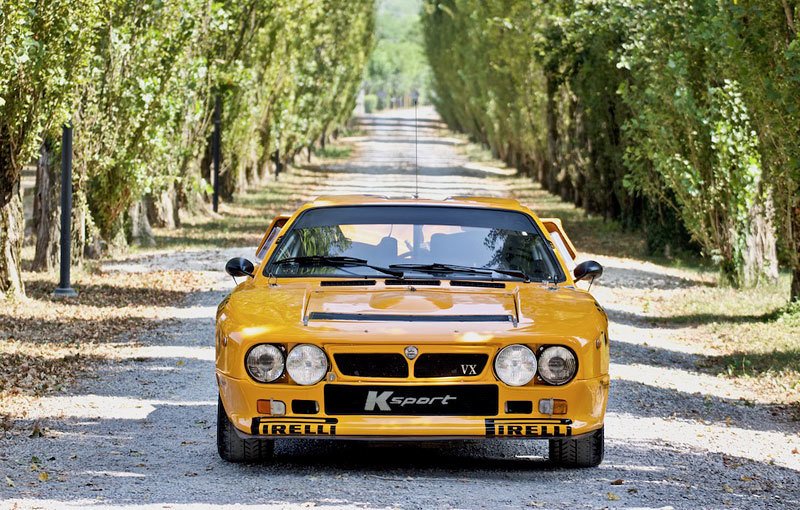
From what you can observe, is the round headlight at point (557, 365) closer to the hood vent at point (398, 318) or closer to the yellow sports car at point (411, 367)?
the yellow sports car at point (411, 367)

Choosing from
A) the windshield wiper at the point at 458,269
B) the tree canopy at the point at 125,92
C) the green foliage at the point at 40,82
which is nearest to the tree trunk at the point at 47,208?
the tree canopy at the point at 125,92

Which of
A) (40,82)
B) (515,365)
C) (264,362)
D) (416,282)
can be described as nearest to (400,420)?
(515,365)

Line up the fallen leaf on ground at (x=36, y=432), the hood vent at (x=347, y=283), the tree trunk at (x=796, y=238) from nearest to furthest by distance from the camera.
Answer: the hood vent at (x=347, y=283) → the fallen leaf on ground at (x=36, y=432) → the tree trunk at (x=796, y=238)

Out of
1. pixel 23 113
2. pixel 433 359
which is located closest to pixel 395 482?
pixel 433 359

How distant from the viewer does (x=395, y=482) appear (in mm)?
7105

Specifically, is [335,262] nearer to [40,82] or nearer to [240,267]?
[240,267]

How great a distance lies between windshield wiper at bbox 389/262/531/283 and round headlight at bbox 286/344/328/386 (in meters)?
1.19

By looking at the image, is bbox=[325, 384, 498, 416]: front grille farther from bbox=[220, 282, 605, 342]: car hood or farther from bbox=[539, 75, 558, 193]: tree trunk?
bbox=[539, 75, 558, 193]: tree trunk

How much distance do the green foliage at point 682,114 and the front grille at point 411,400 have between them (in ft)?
19.3

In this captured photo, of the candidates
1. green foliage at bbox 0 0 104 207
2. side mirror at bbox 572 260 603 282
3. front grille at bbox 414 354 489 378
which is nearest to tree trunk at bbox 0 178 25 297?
green foliage at bbox 0 0 104 207

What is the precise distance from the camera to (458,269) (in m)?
8.01

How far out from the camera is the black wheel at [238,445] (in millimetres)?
7426

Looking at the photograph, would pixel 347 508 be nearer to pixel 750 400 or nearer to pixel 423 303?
pixel 423 303

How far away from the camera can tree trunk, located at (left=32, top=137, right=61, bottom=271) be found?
19.3 m
